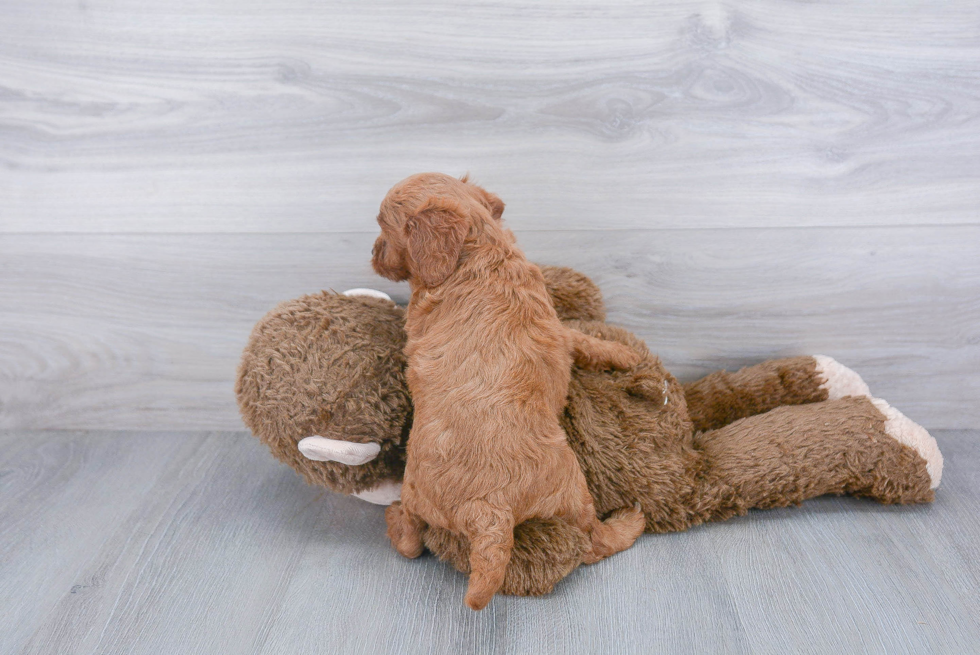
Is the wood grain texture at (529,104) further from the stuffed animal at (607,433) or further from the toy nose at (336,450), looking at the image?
the toy nose at (336,450)

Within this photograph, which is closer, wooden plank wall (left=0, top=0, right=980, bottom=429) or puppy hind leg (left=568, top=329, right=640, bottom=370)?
puppy hind leg (left=568, top=329, right=640, bottom=370)

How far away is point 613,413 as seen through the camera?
1.11 m

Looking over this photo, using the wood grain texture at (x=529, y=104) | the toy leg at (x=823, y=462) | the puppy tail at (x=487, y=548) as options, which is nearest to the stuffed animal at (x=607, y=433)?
the toy leg at (x=823, y=462)

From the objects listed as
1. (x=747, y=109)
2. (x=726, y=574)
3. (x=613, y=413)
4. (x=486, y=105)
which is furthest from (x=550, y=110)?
(x=726, y=574)

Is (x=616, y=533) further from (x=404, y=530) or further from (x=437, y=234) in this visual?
(x=437, y=234)

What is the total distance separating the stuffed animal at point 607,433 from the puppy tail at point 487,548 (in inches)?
5.4

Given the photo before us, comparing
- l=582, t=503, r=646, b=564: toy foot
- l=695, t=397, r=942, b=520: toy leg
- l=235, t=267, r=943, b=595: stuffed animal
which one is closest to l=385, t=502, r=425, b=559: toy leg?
l=235, t=267, r=943, b=595: stuffed animal

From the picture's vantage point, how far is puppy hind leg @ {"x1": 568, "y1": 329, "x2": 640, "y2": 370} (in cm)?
102

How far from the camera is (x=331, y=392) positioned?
1.04 m

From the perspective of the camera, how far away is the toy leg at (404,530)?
1038mm

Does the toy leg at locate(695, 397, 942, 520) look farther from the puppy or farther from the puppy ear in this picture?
the puppy ear

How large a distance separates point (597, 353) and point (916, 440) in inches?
22.6

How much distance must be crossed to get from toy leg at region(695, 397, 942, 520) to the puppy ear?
566 millimetres

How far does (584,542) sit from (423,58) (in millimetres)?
856
